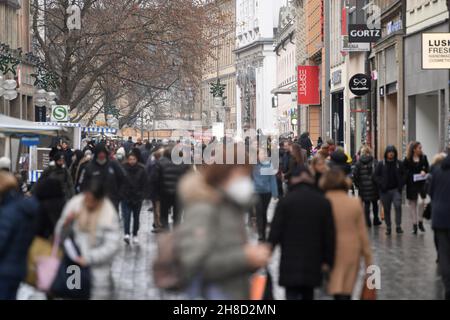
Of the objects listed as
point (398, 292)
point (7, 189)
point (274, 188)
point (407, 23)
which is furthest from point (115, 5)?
point (7, 189)

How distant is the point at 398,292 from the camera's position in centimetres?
1445

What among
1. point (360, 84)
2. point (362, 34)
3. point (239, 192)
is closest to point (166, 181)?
point (239, 192)

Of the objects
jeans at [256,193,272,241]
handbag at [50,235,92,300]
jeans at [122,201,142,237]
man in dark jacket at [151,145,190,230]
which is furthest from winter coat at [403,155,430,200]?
handbag at [50,235,92,300]

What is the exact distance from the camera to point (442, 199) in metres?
14.1

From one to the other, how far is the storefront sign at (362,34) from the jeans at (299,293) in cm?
3259

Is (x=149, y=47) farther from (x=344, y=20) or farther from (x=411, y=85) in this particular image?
(x=411, y=85)

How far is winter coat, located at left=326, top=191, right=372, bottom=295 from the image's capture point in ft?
36.3

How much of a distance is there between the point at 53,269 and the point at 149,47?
43.1 metres

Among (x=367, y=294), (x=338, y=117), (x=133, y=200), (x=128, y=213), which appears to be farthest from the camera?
(x=338, y=117)

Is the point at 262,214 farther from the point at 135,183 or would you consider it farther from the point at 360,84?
the point at 360,84

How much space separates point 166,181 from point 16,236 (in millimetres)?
12866

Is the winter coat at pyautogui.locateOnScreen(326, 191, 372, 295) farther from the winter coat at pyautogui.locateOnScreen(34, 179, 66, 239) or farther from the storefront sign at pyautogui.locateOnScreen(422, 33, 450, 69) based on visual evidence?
the storefront sign at pyautogui.locateOnScreen(422, 33, 450, 69)

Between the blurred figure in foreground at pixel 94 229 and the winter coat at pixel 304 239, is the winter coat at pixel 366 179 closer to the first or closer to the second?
the blurred figure in foreground at pixel 94 229

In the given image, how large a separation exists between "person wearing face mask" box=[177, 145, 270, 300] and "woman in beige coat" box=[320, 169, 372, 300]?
3.59 metres
